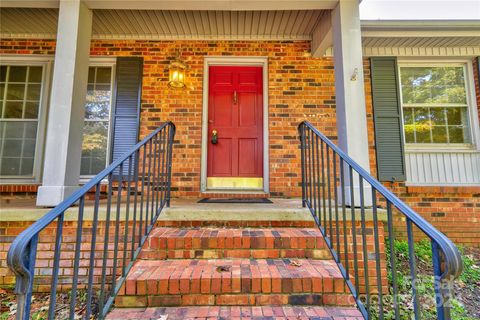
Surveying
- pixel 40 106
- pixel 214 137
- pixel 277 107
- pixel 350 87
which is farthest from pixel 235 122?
pixel 40 106

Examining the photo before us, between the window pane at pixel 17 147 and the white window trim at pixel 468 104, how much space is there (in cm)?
562

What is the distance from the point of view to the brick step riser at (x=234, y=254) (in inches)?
A: 76.3

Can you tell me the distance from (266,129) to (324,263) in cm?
229

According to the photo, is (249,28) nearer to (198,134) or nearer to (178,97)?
(178,97)

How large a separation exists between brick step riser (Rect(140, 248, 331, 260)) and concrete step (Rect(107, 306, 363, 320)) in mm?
412

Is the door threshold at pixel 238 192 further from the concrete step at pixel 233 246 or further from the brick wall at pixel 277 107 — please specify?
the concrete step at pixel 233 246

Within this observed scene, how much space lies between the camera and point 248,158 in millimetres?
3848

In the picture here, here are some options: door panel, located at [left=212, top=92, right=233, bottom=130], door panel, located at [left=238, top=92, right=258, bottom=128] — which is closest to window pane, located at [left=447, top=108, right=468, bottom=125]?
door panel, located at [left=238, top=92, right=258, bottom=128]

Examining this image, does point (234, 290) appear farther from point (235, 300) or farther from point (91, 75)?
point (91, 75)

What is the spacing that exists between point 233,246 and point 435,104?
416 cm

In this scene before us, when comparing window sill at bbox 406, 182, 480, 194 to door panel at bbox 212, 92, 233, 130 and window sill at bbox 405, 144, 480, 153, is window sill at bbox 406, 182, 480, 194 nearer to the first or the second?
window sill at bbox 405, 144, 480, 153

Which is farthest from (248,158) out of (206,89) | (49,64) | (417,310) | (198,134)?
(49,64)

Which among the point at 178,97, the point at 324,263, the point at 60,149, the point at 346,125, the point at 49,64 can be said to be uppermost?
the point at 49,64

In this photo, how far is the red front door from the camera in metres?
3.84
